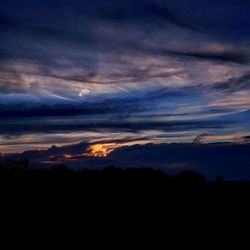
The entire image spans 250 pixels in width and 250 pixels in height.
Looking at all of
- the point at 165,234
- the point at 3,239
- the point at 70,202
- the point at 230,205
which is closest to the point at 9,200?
the point at 70,202

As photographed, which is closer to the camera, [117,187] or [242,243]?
[242,243]

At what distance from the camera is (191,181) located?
62000mm

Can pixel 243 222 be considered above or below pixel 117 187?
below

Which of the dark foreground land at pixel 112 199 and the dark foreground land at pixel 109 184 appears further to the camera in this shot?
the dark foreground land at pixel 109 184

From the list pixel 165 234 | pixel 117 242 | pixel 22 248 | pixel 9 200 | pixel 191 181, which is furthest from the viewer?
pixel 191 181

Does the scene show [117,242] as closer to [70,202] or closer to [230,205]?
[70,202]

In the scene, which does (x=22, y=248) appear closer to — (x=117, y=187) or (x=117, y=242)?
(x=117, y=242)

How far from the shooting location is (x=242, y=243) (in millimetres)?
35312

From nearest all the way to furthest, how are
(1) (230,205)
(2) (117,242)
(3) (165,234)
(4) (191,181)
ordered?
1. (2) (117,242)
2. (3) (165,234)
3. (1) (230,205)
4. (4) (191,181)

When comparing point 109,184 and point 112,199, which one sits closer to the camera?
point 112,199

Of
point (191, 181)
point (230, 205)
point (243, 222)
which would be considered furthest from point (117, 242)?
point (191, 181)

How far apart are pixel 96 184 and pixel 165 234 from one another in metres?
13.4

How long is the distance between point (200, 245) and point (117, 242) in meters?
6.65

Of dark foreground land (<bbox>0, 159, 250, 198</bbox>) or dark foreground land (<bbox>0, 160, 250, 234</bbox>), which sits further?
dark foreground land (<bbox>0, 159, 250, 198</bbox>)
